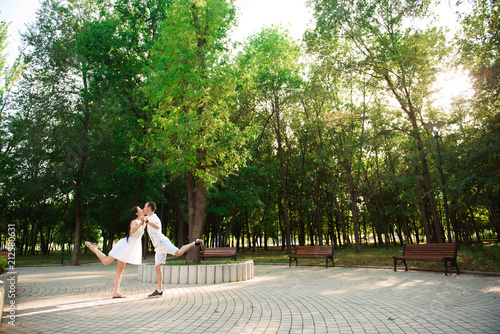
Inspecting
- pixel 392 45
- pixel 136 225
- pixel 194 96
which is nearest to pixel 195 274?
pixel 136 225

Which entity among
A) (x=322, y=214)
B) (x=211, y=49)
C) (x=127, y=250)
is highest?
(x=211, y=49)

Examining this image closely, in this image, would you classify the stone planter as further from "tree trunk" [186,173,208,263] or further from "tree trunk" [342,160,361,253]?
"tree trunk" [342,160,361,253]

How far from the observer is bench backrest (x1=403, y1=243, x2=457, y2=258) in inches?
398

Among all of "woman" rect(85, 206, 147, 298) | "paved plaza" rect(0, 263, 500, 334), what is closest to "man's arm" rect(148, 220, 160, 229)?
"woman" rect(85, 206, 147, 298)

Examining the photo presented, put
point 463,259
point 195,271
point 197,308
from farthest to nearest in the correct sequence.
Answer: point 463,259
point 195,271
point 197,308

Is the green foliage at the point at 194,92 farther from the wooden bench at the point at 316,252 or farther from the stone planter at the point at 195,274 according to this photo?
the wooden bench at the point at 316,252

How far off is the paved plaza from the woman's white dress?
2.88 ft

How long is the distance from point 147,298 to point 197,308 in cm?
165

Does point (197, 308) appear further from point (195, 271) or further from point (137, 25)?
point (137, 25)

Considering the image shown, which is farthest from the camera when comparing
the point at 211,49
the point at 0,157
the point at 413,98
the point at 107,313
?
the point at 0,157

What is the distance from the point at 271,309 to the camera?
566cm

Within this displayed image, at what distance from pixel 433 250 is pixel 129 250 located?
32.3 ft

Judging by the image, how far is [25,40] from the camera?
19328 millimetres

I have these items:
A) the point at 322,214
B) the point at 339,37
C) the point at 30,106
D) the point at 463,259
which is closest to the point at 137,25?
the point at 30,106
